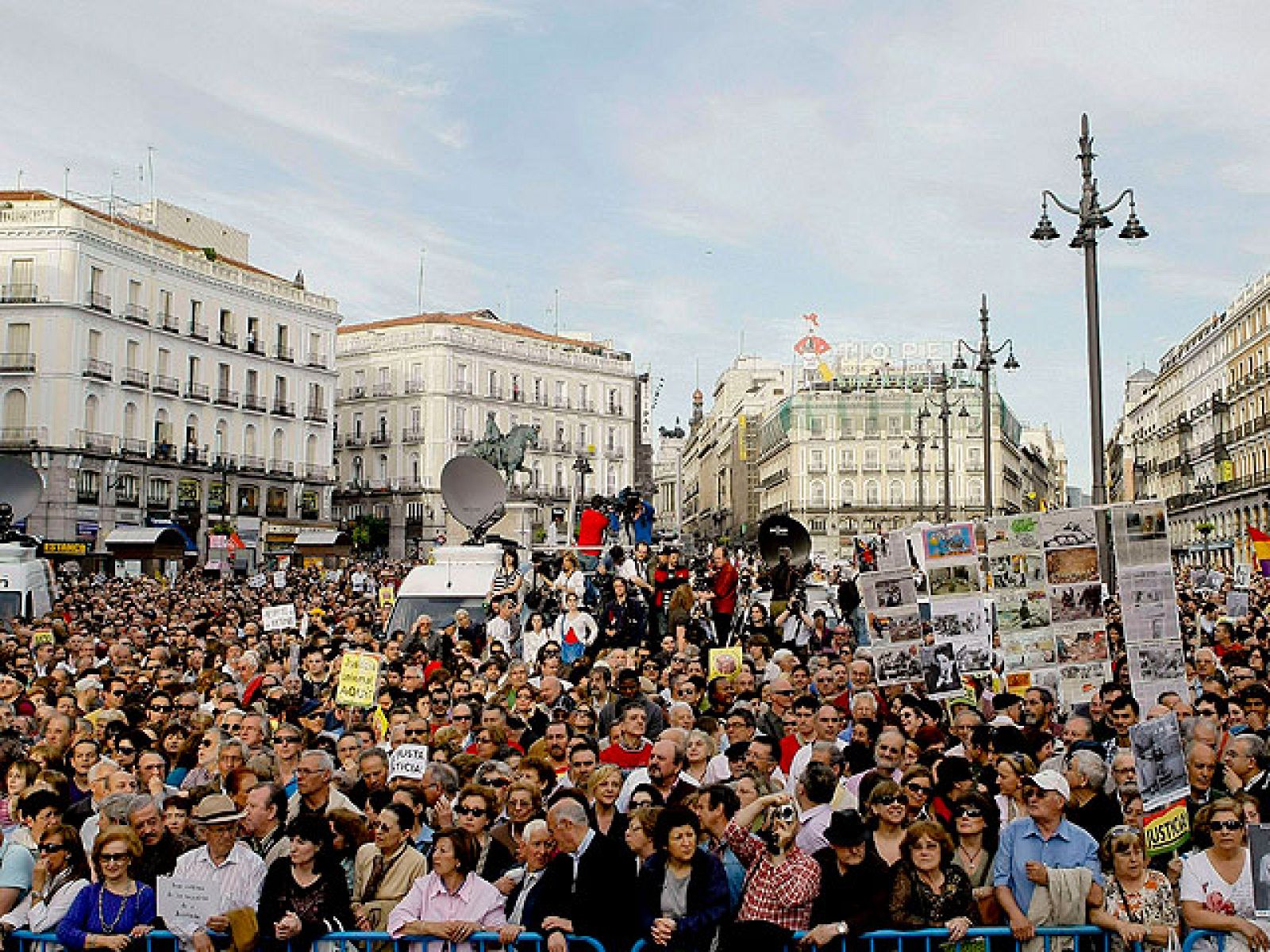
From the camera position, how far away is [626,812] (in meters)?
6.74

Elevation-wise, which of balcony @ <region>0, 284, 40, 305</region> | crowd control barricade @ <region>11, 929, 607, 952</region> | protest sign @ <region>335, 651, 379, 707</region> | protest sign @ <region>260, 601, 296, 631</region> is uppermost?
balcony @ <region>0, 284, 40, 305</region>

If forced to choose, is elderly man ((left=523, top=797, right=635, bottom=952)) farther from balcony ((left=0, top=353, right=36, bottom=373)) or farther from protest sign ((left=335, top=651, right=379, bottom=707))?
balcony ((left=0, top=353, right=36, bottom=373))

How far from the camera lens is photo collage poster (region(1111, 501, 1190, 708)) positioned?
30.0ft

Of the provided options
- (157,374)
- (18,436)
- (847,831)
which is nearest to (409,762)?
(847,831)

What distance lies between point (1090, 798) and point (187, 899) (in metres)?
4.52

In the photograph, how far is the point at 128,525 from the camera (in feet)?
171

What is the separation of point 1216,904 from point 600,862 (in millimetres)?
2667

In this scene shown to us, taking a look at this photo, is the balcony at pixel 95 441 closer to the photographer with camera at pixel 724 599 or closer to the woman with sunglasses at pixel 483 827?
the photographer with camera at pixel 724 599

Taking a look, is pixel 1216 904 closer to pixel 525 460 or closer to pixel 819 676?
pixel 819 676

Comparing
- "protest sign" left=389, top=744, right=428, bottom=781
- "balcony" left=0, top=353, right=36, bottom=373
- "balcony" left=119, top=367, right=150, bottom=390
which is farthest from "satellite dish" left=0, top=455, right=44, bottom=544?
"balcony" left=119, top=367, right=150, bottom=390

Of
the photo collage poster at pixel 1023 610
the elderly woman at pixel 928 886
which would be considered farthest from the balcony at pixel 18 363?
the elderly woman at pixel 928 886

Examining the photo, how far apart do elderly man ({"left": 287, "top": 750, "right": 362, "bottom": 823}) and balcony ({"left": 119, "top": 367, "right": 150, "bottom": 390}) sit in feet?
165

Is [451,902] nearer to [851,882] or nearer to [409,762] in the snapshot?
[851,882]

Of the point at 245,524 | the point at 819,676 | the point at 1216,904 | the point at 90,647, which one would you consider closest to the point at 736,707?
the point at 819,676
